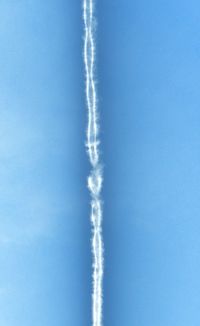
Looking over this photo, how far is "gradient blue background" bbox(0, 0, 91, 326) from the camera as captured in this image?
3.33ft

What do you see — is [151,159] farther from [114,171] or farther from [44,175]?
[44,175]

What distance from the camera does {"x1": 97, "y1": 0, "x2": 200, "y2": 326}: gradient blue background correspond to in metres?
1.01

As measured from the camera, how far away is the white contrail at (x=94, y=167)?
994 millimetres

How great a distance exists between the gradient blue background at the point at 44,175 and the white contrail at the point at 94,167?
0.02m

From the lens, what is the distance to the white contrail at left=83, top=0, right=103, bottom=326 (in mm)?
994

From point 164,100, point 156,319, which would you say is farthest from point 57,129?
point 156,319

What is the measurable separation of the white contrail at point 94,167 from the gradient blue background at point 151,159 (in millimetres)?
15

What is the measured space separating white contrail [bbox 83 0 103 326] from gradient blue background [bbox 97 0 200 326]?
0.6 inches

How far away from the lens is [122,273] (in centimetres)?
101

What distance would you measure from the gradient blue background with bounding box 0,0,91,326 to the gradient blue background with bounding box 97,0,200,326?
43 mm

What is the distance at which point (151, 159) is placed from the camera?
3.35 ft

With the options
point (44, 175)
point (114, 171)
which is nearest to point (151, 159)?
point (114, 171)

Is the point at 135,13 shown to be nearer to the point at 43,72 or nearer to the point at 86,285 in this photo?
the point at 43,72

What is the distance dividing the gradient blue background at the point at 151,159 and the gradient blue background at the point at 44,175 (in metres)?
0.04
